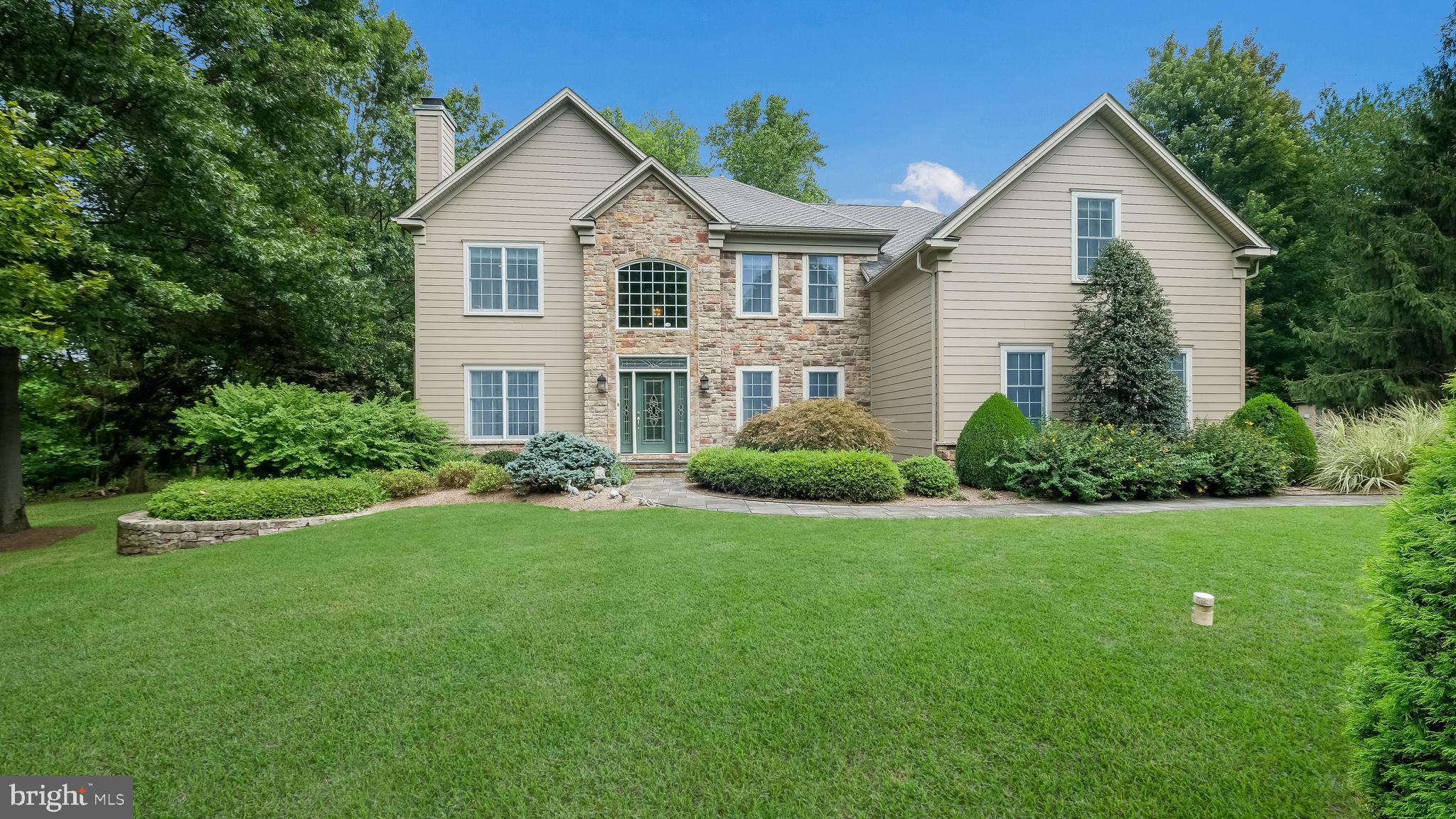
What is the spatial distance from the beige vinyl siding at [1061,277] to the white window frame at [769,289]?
4358mm

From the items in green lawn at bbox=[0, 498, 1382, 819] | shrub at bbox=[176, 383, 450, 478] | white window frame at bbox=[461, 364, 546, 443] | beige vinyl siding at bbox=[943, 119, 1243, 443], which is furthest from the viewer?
white window frame at bbox=[461, 364, 546, 443]

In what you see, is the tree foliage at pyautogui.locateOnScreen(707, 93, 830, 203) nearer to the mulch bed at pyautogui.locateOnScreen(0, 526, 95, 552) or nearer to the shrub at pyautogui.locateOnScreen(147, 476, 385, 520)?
the shrub at pyautogui.locateOnScreen(147, 476, 385, 520)

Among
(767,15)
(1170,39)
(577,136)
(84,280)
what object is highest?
(1170,39)

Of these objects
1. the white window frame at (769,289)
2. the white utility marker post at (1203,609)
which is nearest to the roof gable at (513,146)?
the white window frame at (769,289)

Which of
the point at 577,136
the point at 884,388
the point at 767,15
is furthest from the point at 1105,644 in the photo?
the point at 767,15

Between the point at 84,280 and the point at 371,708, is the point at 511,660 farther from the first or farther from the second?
the point at 84,280

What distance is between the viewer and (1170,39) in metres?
22.8

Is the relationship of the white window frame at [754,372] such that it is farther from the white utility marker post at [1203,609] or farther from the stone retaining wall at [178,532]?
the white utility marker post at [1203,609]

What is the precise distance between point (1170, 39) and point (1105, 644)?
29.6 m

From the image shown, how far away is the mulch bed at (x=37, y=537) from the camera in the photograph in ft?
28.6

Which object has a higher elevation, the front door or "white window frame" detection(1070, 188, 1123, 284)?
"white window frame" detection(1070, 188, 1123, 284)

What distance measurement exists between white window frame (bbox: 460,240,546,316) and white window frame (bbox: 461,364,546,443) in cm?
124

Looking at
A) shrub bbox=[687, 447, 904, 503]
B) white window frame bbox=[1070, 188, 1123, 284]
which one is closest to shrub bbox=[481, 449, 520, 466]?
shrub bbox=[687, 447, 904, 503]

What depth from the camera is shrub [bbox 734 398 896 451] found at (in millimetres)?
10430
